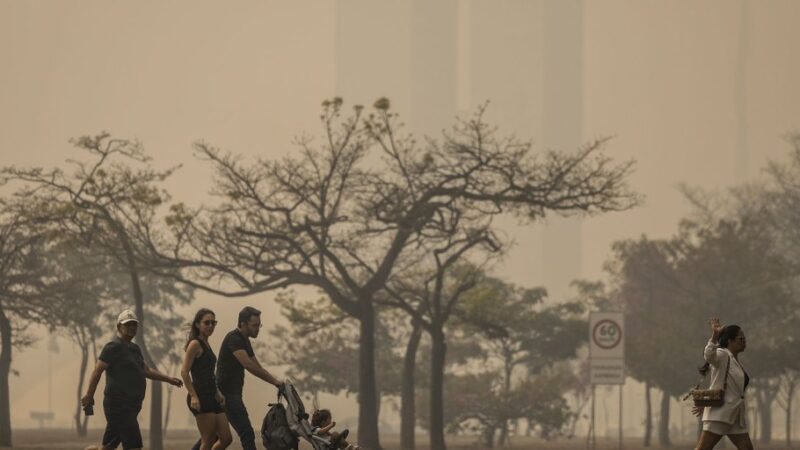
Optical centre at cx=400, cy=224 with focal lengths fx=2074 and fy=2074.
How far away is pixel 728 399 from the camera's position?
73.7ft

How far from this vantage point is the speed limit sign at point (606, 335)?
51.6 m

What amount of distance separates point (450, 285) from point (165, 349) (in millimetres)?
18112

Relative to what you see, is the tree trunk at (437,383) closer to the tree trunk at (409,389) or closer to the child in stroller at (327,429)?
the tree trunk at (409,389)

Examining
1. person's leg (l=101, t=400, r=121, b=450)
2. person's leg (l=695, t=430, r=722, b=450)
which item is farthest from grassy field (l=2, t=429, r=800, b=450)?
person's leg (l=695, t=430, r=722, b=450)

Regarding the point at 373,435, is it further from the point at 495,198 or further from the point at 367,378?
the point at 495,198

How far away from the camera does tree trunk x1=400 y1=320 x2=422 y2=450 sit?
2445 inches

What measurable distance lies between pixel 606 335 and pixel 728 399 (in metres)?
29.5

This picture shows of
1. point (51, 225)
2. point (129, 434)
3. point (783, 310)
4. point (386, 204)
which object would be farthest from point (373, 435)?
point (129, 434)

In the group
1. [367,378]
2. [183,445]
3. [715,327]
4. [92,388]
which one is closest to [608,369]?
[367,378]

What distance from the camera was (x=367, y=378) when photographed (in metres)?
58.3

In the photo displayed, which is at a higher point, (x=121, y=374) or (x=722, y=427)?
(x=121, y=374)

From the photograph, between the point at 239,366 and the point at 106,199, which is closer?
the point at 239,366

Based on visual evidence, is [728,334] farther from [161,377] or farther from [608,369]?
[608,369]

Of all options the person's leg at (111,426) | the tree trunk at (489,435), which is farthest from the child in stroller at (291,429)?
the tree trunk at (489,435)
